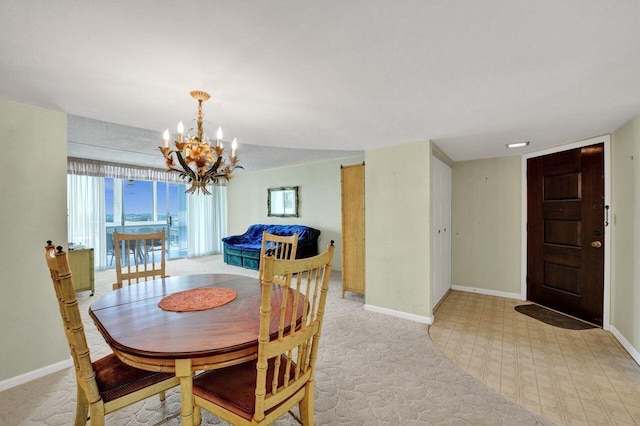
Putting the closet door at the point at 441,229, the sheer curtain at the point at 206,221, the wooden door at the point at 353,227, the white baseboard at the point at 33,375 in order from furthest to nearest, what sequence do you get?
the sheer curtain at the point at 206,221 → the wooden door at the point at 353,227 → the closet door at the point at 441,229 → the white baseboard at the point at 33,375

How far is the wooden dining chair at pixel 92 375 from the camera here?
1208mm

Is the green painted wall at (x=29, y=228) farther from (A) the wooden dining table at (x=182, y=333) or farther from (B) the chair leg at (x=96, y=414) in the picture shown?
(B) the chair leg at (x=96, y=414)

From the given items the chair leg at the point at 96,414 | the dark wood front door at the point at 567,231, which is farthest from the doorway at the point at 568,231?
the chair leg at the point at 96,414

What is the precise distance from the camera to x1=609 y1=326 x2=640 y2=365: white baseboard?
2.40 metres

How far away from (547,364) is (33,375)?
4136 mm


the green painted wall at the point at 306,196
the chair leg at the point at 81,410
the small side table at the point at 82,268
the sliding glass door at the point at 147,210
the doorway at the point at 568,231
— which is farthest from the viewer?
the sliding glass door at the point at 147,210

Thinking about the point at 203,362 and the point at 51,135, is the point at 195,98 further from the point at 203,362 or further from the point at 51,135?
the point at 203,362

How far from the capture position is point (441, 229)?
3.91 metres

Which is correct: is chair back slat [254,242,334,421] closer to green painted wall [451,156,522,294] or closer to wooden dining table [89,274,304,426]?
wooden dining table [89,274,304,426]

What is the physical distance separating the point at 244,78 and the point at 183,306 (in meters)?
1.45

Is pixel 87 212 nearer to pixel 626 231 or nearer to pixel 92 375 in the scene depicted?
pixel 92 375

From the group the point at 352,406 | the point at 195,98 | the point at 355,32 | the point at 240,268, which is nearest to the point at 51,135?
the point at 195,98

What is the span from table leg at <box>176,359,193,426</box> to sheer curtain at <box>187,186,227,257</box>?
6.46 metres

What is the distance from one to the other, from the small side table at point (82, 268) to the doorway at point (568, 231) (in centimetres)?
626
